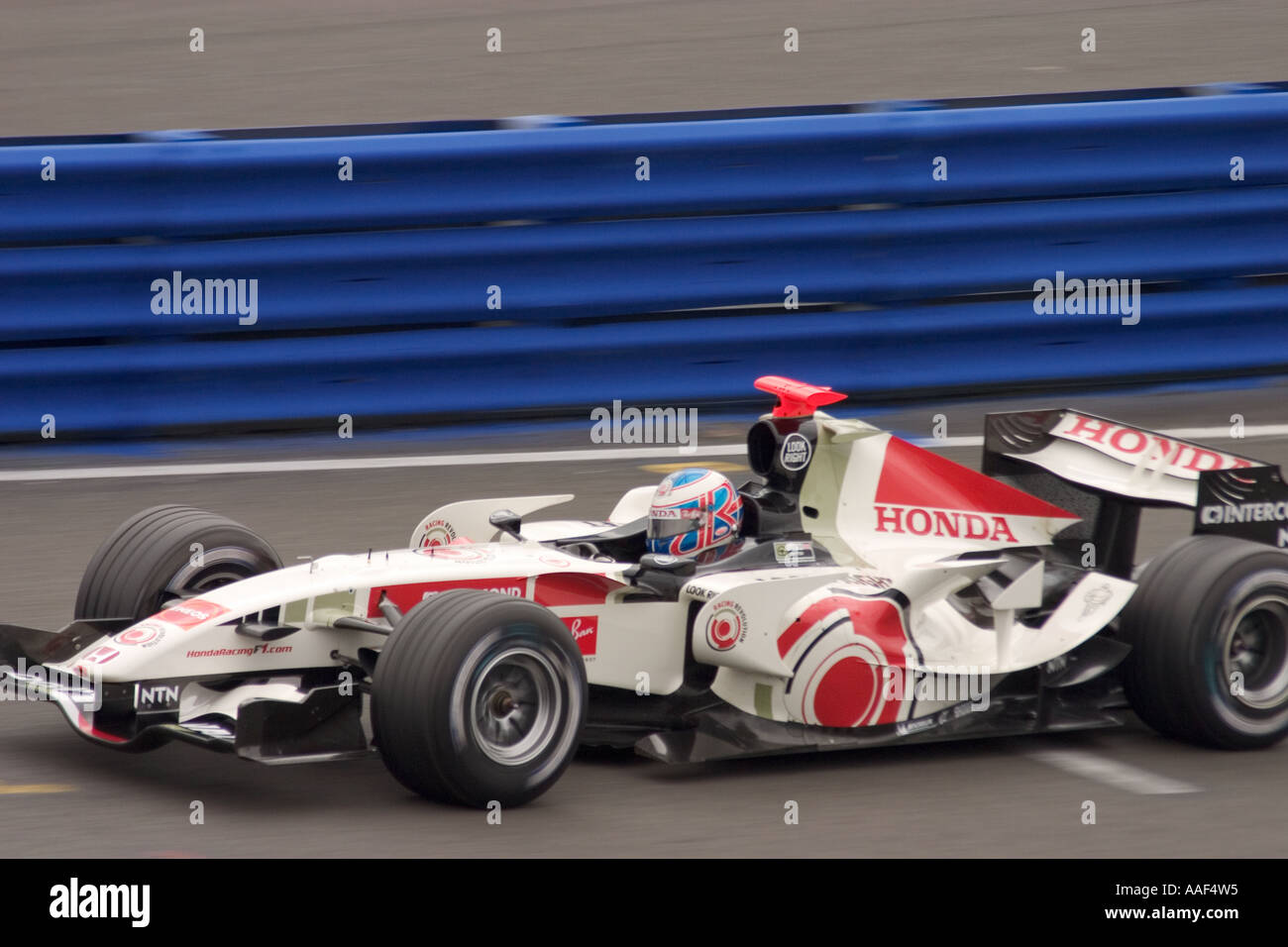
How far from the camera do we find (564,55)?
56.2ft

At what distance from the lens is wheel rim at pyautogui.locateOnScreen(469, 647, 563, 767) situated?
5914 mm

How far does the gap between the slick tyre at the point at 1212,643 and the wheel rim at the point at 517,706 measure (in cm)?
212

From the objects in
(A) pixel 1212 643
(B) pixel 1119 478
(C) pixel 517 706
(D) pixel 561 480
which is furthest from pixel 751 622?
(D) pixel 561 480

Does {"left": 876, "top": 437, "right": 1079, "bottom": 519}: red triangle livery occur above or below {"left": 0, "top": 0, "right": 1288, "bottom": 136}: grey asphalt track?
below

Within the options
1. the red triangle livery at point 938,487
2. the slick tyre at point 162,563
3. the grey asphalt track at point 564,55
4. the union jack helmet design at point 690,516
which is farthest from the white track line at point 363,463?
the grey asphalt track at point 564,55

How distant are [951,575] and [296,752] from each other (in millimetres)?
2315

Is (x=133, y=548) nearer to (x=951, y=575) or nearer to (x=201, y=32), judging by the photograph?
(x=951, y=575)

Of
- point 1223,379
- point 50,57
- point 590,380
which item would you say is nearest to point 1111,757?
point 590,380

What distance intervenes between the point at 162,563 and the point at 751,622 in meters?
2.00

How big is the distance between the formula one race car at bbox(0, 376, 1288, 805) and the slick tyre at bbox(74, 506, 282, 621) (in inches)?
0.4

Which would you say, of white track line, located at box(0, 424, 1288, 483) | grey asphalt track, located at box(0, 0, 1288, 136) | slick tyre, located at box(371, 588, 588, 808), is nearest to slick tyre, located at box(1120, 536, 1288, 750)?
slick tyre, located at box(371, 588, 588, 808)

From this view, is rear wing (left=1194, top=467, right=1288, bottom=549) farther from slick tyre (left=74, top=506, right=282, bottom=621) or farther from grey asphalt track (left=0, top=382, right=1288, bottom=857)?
slick tyre (left=74, top=506, right=282, bottom=621)

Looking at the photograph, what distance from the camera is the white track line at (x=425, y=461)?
401 inches

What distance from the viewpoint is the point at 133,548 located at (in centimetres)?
689
